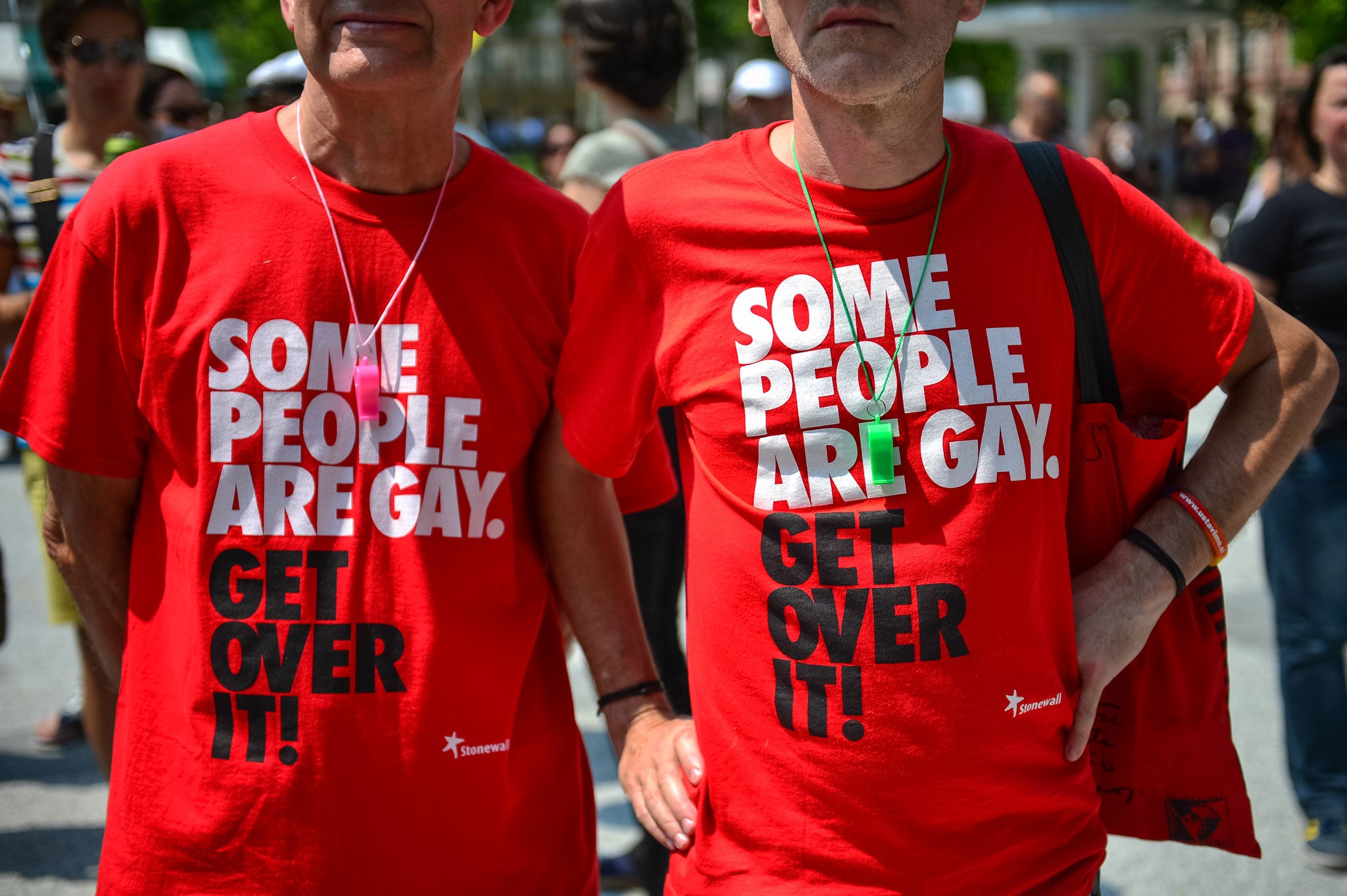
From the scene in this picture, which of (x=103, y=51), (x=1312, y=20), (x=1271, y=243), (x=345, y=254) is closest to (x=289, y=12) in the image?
(x=345, y=254)

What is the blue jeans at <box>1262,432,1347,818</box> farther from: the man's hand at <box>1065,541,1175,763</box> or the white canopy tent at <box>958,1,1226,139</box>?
the white canopy tent at <box>958,1,1226,139</box>

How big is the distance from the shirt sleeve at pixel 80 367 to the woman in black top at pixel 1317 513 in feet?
11.2

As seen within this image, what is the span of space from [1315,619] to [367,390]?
3.39m

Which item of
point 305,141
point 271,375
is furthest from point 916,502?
point 305,141

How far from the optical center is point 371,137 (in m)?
2.01

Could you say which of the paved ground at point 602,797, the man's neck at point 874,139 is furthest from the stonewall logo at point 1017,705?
the paved ground at point 602,797

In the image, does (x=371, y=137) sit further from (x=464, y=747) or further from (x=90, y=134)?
(x=90, y=134)

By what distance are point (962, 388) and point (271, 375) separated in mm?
987

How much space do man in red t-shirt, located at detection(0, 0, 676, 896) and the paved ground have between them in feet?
8.13

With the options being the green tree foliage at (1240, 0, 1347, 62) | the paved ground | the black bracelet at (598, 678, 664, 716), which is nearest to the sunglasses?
the paved ground

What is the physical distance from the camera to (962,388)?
178 centimetres

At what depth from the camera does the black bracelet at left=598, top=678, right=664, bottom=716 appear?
2160 millimetres

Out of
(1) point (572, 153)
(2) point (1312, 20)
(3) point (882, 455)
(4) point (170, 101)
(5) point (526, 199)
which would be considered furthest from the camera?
(2) point (1312, 20)

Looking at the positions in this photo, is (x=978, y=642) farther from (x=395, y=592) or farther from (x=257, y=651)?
(x=257, y=651)
